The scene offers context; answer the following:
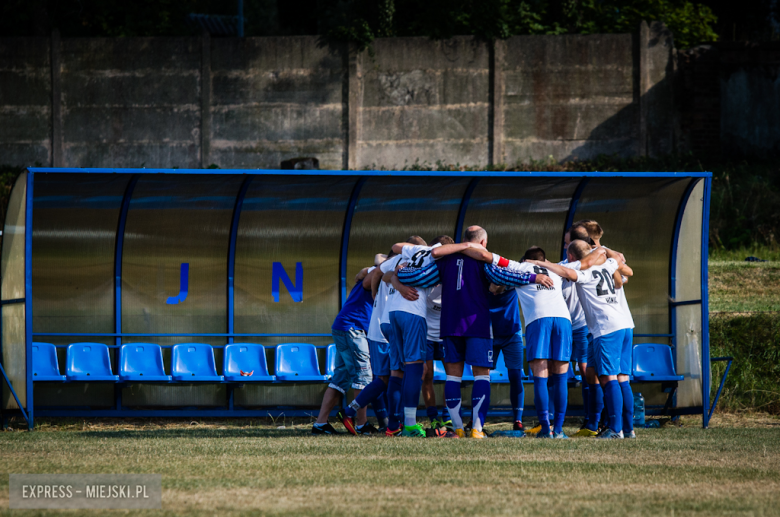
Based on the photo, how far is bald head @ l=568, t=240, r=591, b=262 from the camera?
7355 mm

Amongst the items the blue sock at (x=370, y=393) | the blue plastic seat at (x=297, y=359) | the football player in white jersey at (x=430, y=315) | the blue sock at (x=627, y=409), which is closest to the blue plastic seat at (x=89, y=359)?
the blue plastic seat at (x=297, y=359)

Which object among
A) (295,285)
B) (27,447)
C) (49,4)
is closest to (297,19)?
(49,4)

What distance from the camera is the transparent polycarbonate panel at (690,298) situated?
8788 mm

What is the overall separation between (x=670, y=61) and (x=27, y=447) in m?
14.8

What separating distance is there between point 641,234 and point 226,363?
478cm

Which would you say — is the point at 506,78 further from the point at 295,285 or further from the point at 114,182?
the point at 114,182

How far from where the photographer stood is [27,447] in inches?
245

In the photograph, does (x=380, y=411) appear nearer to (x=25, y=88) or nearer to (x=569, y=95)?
(x=569, y=95)

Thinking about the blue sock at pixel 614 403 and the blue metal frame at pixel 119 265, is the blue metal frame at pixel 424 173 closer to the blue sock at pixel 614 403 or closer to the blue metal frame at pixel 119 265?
the blue metal frame at pixel 119 265

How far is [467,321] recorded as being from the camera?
6.85 meters

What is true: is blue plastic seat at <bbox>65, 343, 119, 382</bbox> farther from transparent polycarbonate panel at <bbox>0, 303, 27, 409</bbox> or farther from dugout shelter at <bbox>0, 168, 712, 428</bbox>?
transparent polycarbonate panel at <bbox>0, 303, 27, 409</bbox>

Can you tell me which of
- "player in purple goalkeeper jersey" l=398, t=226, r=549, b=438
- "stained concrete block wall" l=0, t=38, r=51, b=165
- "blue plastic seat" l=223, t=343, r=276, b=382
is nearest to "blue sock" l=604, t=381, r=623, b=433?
"player in purple goalkeeper jersey" l=398, t=226, r=549, b=438

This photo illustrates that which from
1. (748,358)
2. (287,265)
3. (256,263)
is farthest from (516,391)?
(748,358)

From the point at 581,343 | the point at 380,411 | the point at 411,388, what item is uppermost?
the point at 581,343
